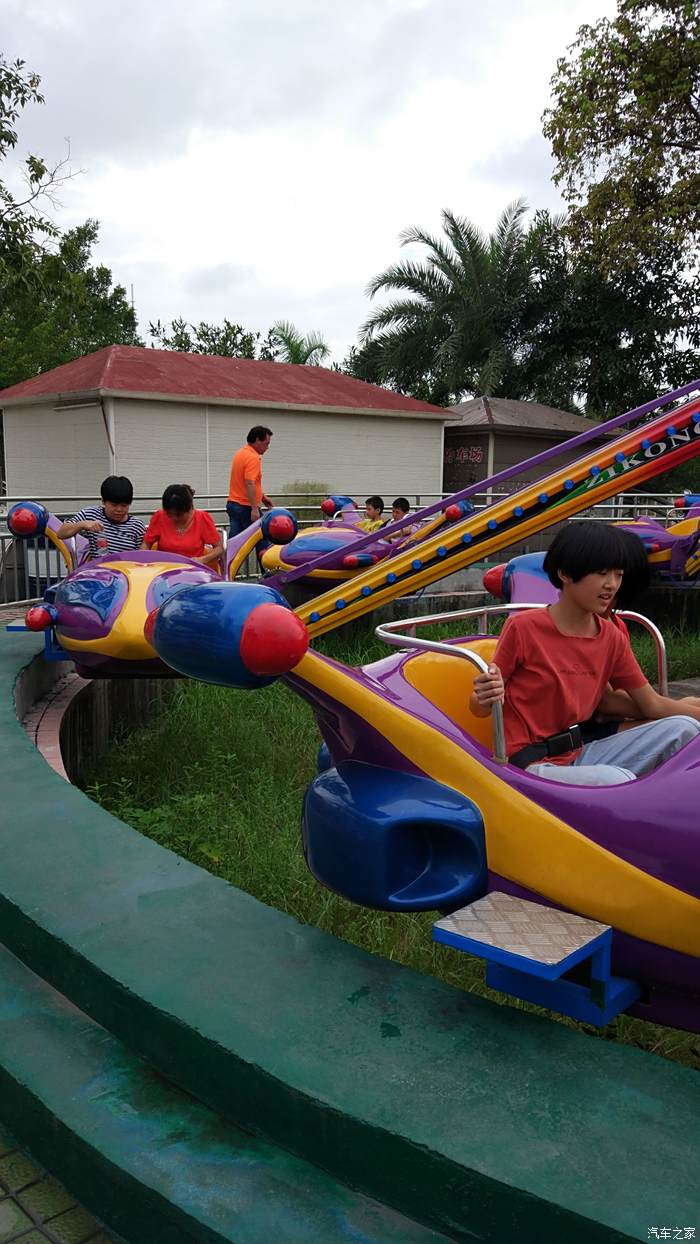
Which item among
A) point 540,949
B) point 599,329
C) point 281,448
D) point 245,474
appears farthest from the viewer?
point 599,329

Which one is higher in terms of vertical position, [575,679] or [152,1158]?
[575,679]

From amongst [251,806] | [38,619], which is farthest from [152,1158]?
[38,619]

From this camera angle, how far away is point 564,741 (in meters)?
2.25

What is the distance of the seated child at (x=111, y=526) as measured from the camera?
5414mm

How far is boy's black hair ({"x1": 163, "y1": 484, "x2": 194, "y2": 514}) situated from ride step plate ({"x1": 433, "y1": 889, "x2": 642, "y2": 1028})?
3.84 m

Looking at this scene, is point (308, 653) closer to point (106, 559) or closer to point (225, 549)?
point (106, 559)

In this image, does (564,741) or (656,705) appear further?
(656,705)

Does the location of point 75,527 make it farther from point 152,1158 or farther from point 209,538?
point 152,1158

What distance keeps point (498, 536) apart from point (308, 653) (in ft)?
3.10

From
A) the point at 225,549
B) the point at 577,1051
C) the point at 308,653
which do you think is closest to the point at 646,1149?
the point at 577,1051

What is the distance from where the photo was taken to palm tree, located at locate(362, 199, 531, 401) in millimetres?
20906

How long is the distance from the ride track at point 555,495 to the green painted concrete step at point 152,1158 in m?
1.48

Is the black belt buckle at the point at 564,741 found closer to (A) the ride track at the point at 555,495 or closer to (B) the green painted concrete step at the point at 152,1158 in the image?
(A) the ride track at the point at 555,495

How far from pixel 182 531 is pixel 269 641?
3844 millimetres
